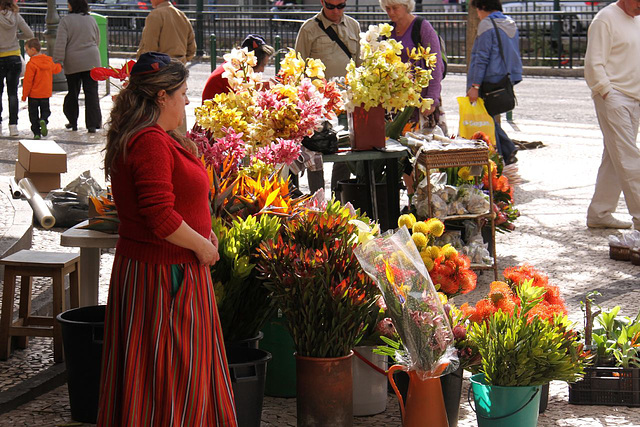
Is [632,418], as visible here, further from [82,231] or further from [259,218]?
[82,231]

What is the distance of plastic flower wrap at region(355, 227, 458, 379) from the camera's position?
395 centimetres

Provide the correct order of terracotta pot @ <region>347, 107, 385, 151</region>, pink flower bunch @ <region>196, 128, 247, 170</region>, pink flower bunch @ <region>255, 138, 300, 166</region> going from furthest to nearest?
terracotta pot @ <region>347, 107, 385, 151</region> → pink flower bunch @ <region>255, 138, 300, 166</region> → pink flower bunch @ <region>196, 128, 247, 170</region>

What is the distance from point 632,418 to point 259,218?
1.96 meters

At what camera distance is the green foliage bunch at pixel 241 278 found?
4.31 m

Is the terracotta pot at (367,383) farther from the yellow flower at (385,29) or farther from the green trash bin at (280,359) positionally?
the yellow flower at (385,29)

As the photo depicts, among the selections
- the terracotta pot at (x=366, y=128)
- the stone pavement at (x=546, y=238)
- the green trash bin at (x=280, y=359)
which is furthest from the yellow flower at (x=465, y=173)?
the green trash bin at (x=280, y=359)

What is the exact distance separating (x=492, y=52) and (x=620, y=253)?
300cm

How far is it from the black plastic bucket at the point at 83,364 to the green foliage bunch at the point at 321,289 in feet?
2.69

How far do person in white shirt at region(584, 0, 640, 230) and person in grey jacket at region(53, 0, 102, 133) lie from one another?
7305 mm

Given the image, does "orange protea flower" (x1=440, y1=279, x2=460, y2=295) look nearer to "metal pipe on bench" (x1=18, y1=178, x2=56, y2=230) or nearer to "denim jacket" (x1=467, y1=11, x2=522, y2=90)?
"metal pipe on bench" (x1=18, y1=178, x2=56, y2=230)

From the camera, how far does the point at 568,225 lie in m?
8.41

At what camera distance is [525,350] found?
4.03 metres

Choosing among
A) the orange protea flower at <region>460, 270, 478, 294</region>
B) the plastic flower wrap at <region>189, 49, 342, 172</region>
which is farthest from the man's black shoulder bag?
the orange protea flower at <region>460, 270, 478, 294</region>

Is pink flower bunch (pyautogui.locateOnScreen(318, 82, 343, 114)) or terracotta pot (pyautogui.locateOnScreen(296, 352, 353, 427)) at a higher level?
pink flower bunch (pyautogui.locateOnScreen(318, 82, 343, 114))
